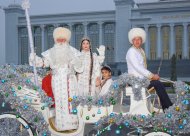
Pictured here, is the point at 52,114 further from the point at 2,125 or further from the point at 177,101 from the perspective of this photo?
the point at 177,101

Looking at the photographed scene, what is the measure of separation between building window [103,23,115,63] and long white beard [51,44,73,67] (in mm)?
43605

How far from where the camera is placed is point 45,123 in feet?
15.5

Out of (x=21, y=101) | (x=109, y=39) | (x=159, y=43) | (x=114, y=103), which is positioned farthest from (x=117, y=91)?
(x=109, y=39)

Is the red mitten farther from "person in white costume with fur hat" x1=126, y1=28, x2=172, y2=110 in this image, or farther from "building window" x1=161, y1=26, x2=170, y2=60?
"building window" x1=161, y1=26, x2=170, y2=60

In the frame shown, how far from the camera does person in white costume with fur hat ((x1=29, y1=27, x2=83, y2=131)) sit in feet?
16.2

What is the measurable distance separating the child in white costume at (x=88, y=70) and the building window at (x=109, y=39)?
42962 mm

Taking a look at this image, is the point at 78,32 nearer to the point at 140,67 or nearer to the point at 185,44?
the point at 185,44


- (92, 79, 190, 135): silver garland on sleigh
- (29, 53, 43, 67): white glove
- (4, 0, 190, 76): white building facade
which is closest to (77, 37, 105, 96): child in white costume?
(29, 53, 43, 67): white glove

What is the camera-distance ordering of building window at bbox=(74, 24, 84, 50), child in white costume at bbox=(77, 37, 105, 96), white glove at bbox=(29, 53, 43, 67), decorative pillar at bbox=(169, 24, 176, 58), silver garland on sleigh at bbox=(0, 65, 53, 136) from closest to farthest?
silver garland on sleigh at bbox=(0, 65, 53, 136) → white glove at bbox=(29, 53, 43, 67) → child in white costume at bbox=(77, 37, 105, 96) → decorative pillar at bbox=(169, 24, 176, 58) → building window at bbox=(74, 24, 84, 50)

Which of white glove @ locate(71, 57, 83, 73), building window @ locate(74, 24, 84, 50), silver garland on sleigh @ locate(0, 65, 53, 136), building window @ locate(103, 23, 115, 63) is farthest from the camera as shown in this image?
building window @ locate(74, 24, 84, 50)

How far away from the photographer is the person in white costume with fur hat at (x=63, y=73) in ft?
16.2

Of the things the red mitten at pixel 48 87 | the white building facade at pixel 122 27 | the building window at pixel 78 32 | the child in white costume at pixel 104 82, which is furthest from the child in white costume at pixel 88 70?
the building window at pixel 78 32

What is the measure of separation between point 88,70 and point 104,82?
316 mm

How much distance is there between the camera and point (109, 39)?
4947cm
